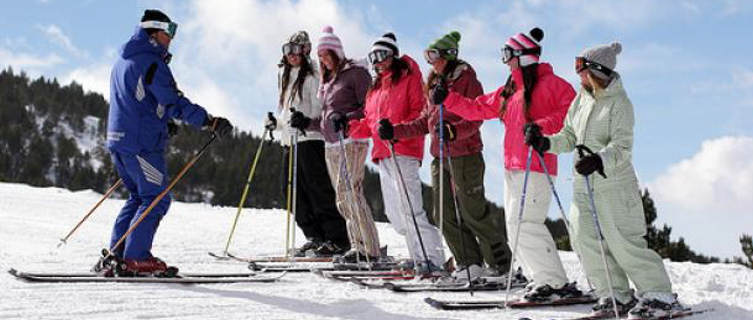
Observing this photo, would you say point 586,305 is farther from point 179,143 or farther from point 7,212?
point 179,143

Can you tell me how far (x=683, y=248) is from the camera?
19.1 meters

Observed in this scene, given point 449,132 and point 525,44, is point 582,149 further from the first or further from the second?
point 449,132

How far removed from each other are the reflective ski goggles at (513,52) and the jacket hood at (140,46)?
2576 mm

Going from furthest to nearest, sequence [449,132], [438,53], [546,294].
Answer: [438,53]
[449,132]
[546,294]

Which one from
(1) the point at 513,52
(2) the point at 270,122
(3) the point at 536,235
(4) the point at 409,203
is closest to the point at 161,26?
(2) the point at 270,122

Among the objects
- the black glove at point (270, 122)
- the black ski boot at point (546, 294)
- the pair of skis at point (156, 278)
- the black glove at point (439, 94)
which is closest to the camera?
the black ski boot at point (546, 294)

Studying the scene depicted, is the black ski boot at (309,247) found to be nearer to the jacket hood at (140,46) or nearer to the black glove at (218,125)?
the black glove at (218,125)

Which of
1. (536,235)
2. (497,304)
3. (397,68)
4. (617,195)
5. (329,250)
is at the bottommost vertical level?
(497,304)

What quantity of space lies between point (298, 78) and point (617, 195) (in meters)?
3.91

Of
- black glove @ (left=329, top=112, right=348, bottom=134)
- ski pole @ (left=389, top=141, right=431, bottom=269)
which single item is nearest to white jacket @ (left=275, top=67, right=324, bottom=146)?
black glove @ (left=329, top=112, right=348, bottom=134)

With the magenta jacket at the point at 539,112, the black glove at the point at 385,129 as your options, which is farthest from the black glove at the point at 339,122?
the magenta jacket at the point at 539,112

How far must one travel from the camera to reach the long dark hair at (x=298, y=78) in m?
7.49

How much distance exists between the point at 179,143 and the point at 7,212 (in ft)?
247

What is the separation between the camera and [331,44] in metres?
7.01
